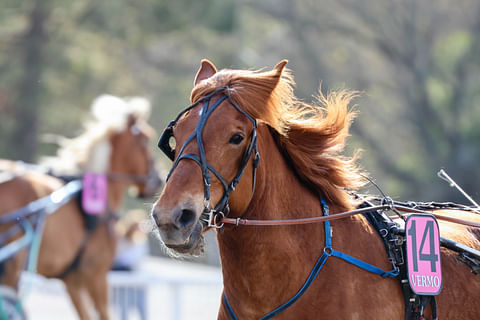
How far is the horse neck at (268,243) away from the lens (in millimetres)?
2992

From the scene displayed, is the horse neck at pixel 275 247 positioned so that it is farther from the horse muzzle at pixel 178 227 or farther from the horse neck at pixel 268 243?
the horse muzzle at pixel 178 227

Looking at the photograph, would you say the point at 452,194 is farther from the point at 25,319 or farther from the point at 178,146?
the point at 178,146

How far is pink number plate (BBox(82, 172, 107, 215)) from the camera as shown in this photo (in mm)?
7637

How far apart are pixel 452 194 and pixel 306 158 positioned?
15.6 meters

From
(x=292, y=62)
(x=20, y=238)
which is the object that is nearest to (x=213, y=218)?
(x=20, y=238)

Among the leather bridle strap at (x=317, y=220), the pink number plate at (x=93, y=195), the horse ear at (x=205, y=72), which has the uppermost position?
the pink number plate at (x=93, y=195)

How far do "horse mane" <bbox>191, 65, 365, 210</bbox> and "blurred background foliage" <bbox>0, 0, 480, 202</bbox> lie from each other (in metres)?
13.0

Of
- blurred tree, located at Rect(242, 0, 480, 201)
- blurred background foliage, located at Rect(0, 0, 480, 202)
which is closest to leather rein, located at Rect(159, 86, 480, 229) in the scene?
blurred background foliage, located at Rect(0, 0, 480, 202)

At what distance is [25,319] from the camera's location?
22.2ft

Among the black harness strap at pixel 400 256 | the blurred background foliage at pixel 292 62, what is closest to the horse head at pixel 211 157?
the black harness strap at pixel 400 256

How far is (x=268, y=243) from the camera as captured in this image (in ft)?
9.90

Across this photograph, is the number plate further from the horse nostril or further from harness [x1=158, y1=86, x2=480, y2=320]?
the horse nostril

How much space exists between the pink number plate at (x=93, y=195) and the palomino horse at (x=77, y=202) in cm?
10

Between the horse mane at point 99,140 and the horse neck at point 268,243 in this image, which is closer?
the horse neck at point 268,243
